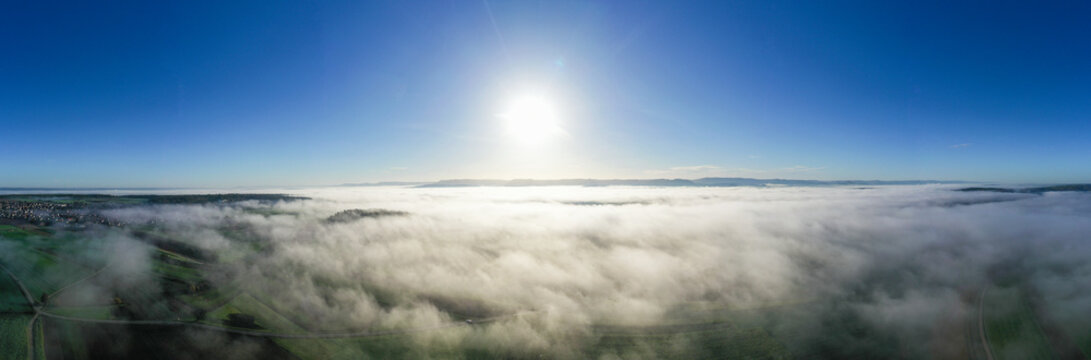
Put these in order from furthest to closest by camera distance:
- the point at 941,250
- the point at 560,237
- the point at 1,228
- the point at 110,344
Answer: the point at 560,237 < the point at 941,250 < the point at 1,228 < the point at 110,344

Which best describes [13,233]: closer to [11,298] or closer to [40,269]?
[40,269]

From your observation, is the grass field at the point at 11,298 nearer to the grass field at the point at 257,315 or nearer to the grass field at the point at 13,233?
the grass field at the point at 257,315

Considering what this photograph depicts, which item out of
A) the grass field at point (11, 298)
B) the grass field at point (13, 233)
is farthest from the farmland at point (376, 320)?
the grass field at point (13, 233)

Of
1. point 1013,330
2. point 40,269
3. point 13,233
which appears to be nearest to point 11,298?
point 40,269

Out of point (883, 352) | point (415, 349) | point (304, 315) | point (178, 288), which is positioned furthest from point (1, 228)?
point (883, 352)

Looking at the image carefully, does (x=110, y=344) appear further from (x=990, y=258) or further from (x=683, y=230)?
(x=990, y=258)

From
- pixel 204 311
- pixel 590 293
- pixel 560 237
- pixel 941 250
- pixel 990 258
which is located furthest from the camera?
pixel 560 237

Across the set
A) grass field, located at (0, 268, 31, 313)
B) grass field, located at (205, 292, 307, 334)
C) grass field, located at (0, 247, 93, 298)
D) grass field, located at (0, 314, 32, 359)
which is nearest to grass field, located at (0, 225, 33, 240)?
grass field, located at (0, 247, 93, 298)
